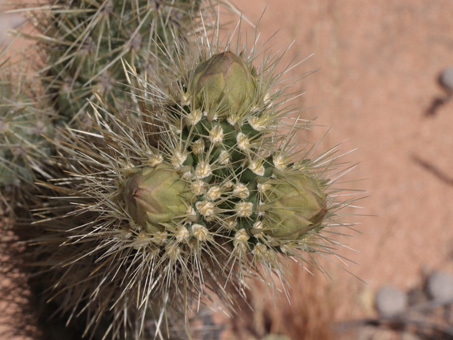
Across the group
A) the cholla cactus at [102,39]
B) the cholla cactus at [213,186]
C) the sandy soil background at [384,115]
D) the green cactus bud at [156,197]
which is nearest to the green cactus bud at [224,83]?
the cholla cactus at [213,186]

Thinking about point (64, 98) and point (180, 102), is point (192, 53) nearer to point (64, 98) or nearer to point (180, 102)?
point (180, 102)

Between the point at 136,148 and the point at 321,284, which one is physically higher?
the point at 136,148

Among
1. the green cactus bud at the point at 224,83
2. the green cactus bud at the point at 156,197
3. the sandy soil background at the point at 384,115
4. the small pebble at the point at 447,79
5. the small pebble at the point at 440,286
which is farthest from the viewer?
the small pebble at the point at 447,79

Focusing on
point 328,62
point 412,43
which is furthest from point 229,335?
point 412,43

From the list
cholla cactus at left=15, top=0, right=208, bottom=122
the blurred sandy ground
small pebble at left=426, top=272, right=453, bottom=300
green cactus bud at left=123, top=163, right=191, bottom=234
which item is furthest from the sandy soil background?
green cactus bud at left=123, top=163, right=191, bottom=234

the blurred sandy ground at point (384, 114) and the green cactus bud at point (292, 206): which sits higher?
the blurred sandy ground at point (384, 114)

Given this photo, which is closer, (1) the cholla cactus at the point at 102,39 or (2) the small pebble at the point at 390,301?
(1) the cholla cactus at the point at 102,39

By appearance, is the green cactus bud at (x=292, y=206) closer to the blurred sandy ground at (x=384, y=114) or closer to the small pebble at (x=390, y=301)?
the blurred sandy ground at (x=384, y=114)
